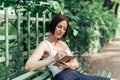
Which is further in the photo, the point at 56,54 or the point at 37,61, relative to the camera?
the point at 56,54

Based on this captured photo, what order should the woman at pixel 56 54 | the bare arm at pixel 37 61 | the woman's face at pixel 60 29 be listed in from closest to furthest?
the bare arm at pixel 37 61 < the woman at pixel 56 54 < the woman's face at pixel 60 29

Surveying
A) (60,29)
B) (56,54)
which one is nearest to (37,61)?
(56,54)

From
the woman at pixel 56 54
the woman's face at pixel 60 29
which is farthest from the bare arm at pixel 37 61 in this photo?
the woman's face at pixel 60 29

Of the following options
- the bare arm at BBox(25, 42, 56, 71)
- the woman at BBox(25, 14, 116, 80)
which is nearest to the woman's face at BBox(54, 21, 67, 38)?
the woman at BBox(25, 14, 116, 80)

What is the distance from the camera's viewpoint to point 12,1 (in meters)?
6.14

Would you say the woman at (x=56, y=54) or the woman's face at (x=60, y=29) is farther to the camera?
the woman's face at (x=60, y=29)

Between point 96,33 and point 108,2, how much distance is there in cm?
936

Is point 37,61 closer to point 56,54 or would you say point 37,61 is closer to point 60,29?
point 56,54

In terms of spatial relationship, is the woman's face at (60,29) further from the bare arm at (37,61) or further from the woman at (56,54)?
the bare arm at (37,61)

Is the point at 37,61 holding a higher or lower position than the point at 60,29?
lower

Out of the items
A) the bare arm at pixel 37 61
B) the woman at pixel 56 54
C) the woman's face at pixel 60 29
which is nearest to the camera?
the bare arm at pixel 37 61

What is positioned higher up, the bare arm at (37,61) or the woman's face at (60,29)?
the woman's face at (60,29)

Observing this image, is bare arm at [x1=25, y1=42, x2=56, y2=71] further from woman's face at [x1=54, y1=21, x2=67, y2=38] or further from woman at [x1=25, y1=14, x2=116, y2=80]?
woman's face at [x1=54, y1=21, x2=67, y2=38]

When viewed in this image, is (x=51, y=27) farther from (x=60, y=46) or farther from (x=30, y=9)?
(x=30, y=9)
